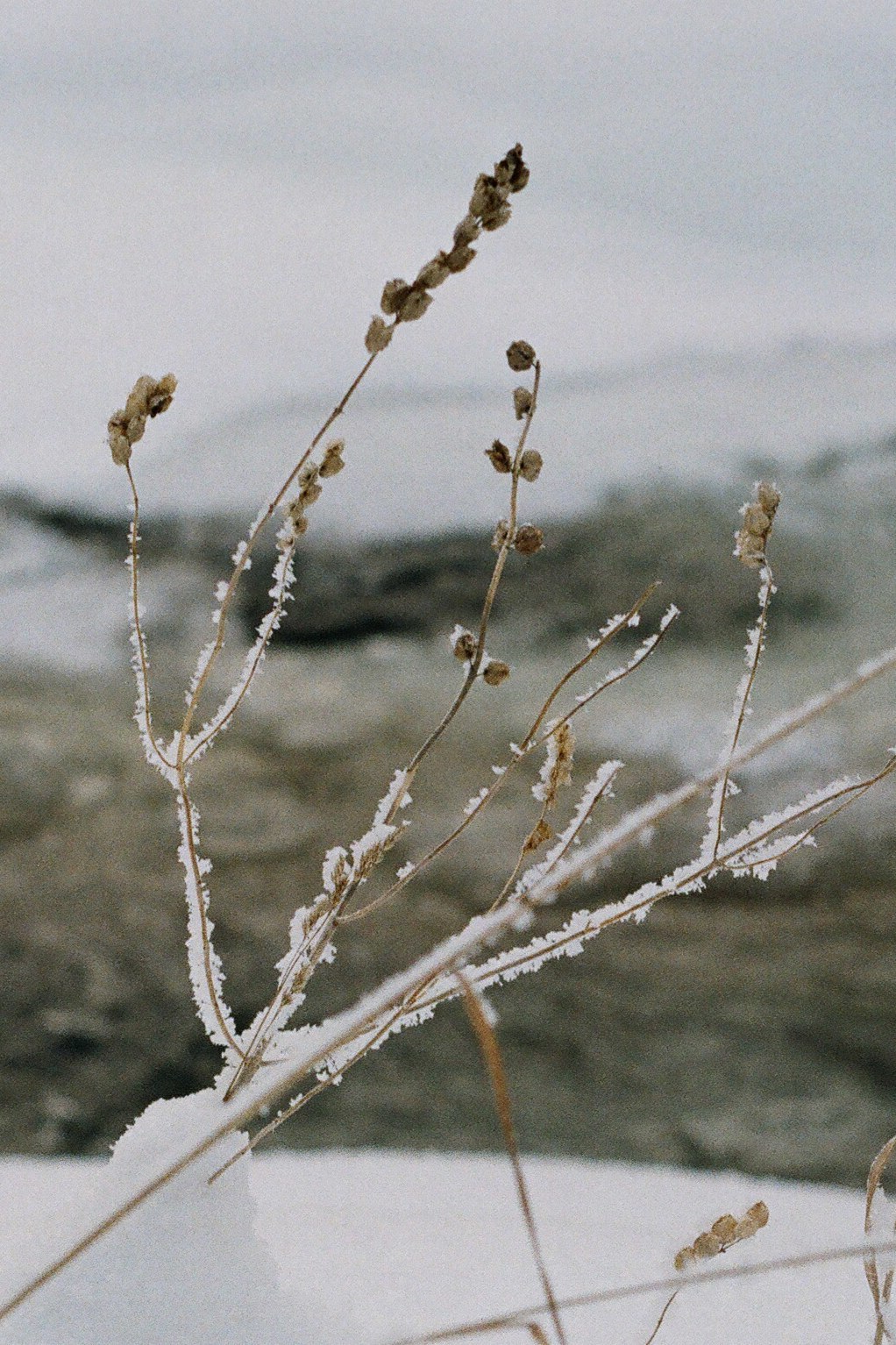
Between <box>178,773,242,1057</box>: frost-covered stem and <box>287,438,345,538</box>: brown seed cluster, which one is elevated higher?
<box>287,438,345,538</box>: brown seed cluster

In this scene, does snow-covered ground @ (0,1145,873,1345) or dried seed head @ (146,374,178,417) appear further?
snow-covered ground @ (0,1145,873,1345)

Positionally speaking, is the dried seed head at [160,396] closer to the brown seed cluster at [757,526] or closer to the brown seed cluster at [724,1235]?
the brown seed cluster at [757,526]

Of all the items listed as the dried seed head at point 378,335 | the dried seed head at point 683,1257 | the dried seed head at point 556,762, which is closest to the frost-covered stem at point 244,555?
the dried seed head at point 378,335

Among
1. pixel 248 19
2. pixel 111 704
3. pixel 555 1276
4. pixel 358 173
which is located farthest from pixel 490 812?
pixel 248 19

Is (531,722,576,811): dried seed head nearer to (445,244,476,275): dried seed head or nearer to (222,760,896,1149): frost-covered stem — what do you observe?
(222,760,896,1149): frost-covered stem

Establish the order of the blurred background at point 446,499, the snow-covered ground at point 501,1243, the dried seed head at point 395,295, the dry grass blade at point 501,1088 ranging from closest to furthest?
the dry grass blade at point 501,1088, the dried seed head at point 395,295, the snow-covered ground at point 501,1243, the blurred background at point 446,499

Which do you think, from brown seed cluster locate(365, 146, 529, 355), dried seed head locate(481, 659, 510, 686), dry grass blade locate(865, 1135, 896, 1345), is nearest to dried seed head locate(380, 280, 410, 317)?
brown seed cluster locate(365, 146, 529, 355)
